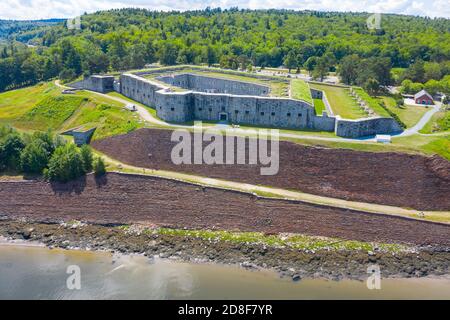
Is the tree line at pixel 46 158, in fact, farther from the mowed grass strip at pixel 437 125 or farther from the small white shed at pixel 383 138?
the mowed grass strip at pixel 437 125

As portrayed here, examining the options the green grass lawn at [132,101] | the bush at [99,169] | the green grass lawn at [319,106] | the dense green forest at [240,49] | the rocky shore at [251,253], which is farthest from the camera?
the dense green forest at [240,49]

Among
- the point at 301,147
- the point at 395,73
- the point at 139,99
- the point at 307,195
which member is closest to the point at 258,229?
the point at 307,195

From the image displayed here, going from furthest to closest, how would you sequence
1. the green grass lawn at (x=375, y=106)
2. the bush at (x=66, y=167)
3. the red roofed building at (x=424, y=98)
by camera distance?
the red roofed building at (x=424, y=98), the green grass lawn at (x=375, y=106), the bush at (x=66, y=167)

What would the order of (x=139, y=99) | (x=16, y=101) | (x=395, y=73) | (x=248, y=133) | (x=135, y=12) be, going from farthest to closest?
(x=135, y=12) < (x=395, y=73) < (x=16, y=101) < (x=139, y=99) < (x=248, y=133)

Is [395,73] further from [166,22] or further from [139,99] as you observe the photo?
[166,22]

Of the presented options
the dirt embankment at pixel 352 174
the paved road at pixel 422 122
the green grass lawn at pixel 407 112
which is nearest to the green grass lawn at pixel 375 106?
the paved road at pixel 422 122

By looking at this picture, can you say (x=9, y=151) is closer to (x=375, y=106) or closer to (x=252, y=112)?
(x=252, y=112)
